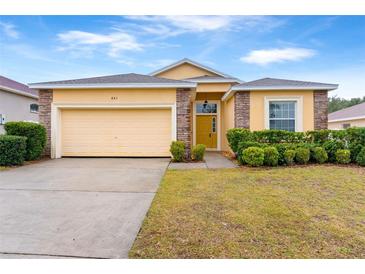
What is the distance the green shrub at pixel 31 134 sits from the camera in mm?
9719

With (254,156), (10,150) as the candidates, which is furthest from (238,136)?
(10,150)

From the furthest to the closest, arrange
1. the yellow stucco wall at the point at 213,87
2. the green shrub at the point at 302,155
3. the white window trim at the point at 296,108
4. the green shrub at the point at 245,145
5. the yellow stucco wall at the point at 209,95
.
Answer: the yellow stucco wall at the point at 209,95, the yellow stucco wall at the point at 213,87, the white window trim at the point at 296,108, the green shrub at the point at 245,145, the green shrub at the point at 302,155

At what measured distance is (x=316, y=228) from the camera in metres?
3.54

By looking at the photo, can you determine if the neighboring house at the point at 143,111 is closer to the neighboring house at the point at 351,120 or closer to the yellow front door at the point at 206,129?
the yellow front door at the point at 206,129

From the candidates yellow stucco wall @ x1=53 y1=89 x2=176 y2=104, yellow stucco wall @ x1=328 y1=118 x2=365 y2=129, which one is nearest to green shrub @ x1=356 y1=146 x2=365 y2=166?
yellow stucco wall @ x1=53 y1=89 x2=176 y2=104

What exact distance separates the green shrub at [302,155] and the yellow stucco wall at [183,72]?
1019cm

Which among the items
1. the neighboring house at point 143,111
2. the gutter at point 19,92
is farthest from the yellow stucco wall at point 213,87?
the gutter at point 19,92

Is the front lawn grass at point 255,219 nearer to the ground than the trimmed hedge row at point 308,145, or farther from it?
nearer to the ground

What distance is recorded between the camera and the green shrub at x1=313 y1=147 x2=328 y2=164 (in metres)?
9.12

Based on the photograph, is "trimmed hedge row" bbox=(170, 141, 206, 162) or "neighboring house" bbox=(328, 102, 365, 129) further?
"neighboring house" bbox=(328, 102, 365, 129)

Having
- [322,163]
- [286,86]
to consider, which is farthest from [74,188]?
[286,86]

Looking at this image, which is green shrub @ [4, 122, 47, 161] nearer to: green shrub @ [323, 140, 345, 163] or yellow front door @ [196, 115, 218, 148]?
yellow front door @ [196, 115, 218, 148]

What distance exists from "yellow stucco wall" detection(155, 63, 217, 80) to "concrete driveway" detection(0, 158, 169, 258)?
11251 mm

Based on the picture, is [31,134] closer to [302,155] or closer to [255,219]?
[255,219]
